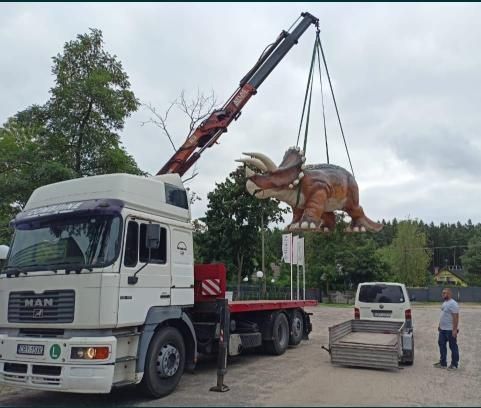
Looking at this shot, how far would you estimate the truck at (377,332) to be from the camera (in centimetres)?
1001

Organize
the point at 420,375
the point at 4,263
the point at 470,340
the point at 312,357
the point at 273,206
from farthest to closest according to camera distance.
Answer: the point at 273,206, the point at 470,340, the point at 312,357, the point at 420,375, the point at 4,263

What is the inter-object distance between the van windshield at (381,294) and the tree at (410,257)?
4226cm

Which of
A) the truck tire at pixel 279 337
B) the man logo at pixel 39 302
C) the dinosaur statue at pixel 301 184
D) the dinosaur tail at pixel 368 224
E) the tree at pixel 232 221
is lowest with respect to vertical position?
the truck tire at pixel 279 337

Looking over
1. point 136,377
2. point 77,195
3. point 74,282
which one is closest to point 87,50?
point 77,195

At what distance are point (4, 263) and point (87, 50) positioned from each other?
9054 mm

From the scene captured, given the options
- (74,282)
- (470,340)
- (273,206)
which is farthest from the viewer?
(273,206)

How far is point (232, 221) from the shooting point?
33250 mm

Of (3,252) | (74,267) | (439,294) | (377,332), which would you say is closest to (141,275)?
(74,267)

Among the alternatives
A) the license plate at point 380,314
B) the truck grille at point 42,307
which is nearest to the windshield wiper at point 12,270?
the truck grille at point 42,307

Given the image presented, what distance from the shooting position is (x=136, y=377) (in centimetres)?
734

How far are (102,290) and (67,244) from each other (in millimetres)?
1062

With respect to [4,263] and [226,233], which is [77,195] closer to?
[4,263]

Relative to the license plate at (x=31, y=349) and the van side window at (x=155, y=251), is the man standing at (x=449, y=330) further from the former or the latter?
the license plate at (x=31, y=349)

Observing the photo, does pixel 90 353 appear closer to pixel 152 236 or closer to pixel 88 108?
pixel 152 236
